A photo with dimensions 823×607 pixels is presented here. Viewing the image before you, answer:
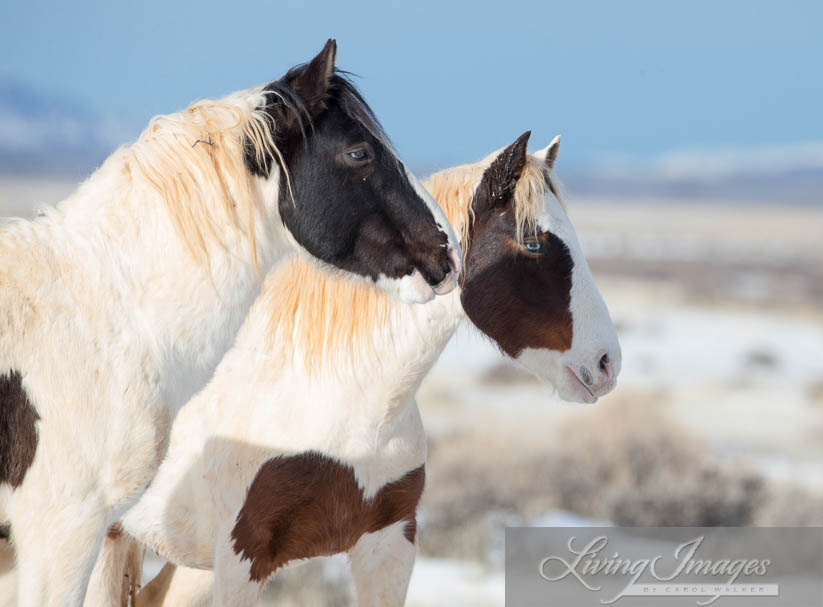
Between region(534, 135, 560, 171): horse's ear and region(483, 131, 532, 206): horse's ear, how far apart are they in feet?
0.78

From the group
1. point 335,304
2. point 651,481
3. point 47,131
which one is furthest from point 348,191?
point 47,131

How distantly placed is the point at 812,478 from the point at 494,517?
17.6 ft

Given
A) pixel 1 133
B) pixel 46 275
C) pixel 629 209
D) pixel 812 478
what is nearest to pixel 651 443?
pixel 812 478

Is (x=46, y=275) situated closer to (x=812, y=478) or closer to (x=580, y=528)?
(x=580, y=528)

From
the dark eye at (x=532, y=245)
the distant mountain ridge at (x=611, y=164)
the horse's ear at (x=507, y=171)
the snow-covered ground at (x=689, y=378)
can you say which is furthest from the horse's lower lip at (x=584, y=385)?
the distant mountain ridge at (x=611, y=164)

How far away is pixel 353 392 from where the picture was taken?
11.3ft

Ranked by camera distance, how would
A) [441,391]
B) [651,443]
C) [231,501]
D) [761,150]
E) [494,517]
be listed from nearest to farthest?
[231,501] < [494,517] < [651,443] < [441,391] < [761,150]

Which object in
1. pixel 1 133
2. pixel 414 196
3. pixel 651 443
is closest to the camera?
pixel 414 196

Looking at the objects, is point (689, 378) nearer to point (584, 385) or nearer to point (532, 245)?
point (584, 385)

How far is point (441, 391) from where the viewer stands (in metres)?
17.8

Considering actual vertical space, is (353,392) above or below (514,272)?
below

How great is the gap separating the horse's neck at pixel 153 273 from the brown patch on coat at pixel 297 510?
2.56 ft

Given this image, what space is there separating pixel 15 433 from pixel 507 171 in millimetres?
2004

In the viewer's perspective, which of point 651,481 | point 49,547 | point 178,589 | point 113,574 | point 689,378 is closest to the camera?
point 49,547
